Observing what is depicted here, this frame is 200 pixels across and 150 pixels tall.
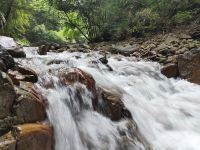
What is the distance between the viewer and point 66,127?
4.86m

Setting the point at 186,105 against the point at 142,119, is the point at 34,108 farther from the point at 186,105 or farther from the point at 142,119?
the point at 186,105

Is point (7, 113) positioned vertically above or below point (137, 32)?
above

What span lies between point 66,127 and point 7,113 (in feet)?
3.23

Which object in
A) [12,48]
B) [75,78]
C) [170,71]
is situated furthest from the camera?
[170,71]

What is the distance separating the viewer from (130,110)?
243 inches

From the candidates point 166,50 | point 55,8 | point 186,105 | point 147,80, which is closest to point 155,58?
point 166,50

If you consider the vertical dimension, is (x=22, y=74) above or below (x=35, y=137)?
above

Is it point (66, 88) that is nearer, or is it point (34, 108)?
point (34, 108)

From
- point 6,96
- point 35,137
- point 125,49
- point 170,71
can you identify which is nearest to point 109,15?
point 125,49

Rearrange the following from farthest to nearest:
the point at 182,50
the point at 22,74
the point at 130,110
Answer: the point at 182,50, the point at 130,110, the point at 22,74

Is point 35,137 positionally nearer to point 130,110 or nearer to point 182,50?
point 130,110

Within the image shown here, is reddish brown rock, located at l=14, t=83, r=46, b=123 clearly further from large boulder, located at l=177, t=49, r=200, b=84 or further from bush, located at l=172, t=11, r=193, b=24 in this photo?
bush, located at l=172, t=11, r=193, b=24

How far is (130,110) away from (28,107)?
7.62ft

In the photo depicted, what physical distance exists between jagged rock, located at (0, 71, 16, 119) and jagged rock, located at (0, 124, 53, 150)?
0.26 m
